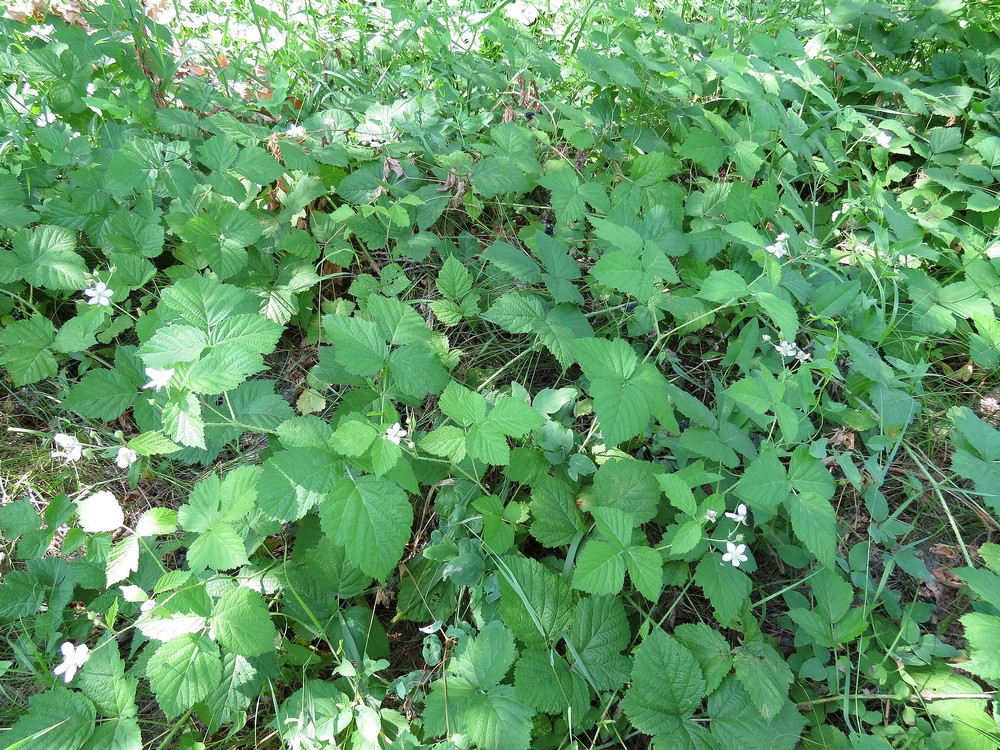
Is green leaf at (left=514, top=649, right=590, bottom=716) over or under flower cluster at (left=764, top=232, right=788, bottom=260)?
under

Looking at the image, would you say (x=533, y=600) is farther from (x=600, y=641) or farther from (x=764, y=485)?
(x=764, y=485)

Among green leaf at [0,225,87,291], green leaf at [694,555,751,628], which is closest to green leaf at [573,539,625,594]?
green leaf at [694,555,751,628]

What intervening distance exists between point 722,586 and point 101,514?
5.06ft

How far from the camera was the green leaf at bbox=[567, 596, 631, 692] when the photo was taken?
55.1 inches

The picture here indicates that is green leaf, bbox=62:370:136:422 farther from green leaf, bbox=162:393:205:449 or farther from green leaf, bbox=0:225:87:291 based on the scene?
green leaf, bbox=162:393:205:449

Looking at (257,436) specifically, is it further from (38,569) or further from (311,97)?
(311,97)

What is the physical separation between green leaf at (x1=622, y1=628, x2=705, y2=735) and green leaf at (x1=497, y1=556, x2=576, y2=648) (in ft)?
0.65

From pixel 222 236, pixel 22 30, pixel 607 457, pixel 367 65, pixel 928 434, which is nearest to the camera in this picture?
pixel 607 457

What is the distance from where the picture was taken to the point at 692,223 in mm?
2146

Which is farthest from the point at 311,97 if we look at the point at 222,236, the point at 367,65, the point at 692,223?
the point at 692,223

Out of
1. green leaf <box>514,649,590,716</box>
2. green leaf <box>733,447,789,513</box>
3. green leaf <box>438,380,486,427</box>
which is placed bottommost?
green leaf <box>514,649,590,716</box>

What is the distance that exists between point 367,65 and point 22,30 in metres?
1.47

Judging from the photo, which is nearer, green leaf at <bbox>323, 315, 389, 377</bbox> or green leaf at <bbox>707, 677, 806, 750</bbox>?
green leaf at <bbox>707, 677, 806, 750</bbox>

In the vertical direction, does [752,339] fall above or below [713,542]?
above
